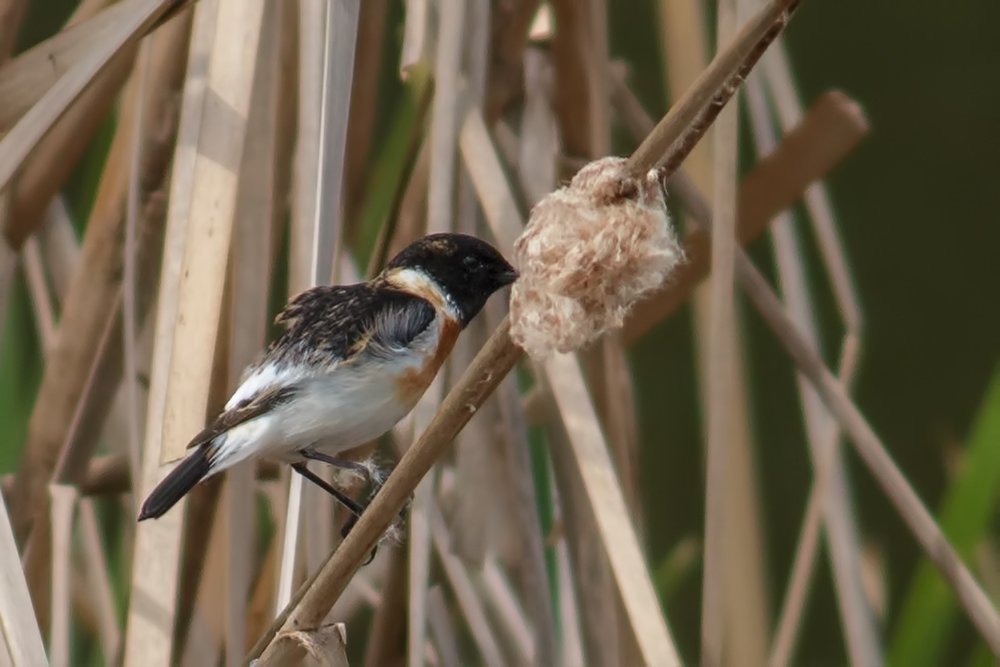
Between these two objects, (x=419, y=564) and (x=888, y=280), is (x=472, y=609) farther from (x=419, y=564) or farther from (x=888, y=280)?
(x=888, y=280)

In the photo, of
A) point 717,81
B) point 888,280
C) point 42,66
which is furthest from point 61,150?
point 888,280

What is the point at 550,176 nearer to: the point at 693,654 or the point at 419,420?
the point at 419,420

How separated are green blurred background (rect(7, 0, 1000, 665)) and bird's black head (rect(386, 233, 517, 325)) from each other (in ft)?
7.22

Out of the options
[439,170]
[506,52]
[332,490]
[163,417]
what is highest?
[506,52]

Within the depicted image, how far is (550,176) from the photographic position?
188 cm

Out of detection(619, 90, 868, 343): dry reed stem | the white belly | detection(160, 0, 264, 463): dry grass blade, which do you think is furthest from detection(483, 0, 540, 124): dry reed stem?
detection(160, 0, 264, 463): dry grass blade

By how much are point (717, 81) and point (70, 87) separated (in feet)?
2.34

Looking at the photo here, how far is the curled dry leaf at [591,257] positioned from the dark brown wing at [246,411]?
1.74 feet

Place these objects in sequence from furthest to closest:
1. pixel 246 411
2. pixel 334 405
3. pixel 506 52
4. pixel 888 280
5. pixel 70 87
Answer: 1. pixel 888 280
2. pixel 506 52
3. pixel 334 405
4. pixel 246 411
5. pixel 70 87

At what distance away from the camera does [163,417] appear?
139cm

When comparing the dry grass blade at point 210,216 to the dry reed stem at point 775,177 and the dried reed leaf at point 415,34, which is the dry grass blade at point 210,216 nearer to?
the dried reed leaf at point 415,34

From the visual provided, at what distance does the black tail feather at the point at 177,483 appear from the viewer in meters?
1.32

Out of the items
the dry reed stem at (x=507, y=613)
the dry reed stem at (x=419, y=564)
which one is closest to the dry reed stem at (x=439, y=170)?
the dry reed stem at (x=419, y=564)

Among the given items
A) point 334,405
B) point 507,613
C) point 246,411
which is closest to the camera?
point 246,411
